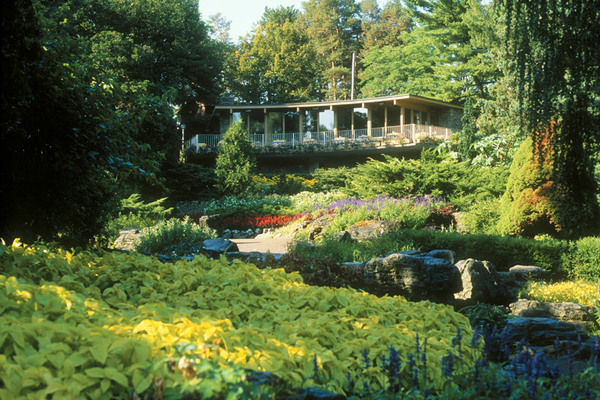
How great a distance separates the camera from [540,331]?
491 cm

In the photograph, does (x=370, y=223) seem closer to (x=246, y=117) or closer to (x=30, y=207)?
(x=30, y=207)

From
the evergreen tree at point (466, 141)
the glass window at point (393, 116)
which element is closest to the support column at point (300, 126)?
the glass window at point (393, 116)

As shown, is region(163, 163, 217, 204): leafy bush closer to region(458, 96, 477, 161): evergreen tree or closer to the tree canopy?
region(458, 96, 477, 161): evergreen tree

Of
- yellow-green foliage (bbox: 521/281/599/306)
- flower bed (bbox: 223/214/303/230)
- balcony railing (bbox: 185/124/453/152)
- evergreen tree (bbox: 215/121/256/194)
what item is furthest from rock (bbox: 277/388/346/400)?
balcony railing (bbox: 185/124/453/152)

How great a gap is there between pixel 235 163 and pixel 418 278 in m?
17.3

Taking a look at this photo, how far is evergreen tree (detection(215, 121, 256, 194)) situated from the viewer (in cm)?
2252

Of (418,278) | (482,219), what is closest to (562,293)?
(418,278)

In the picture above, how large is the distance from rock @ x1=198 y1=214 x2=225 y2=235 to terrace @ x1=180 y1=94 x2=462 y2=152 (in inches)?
494

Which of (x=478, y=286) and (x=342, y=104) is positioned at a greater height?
(x=342, y=104)

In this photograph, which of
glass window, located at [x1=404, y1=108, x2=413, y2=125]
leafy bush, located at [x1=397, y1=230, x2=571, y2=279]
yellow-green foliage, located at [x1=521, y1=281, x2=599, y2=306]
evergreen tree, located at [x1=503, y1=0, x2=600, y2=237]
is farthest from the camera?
glass window, located at [x1=404, y1=108, x2=413, y2=125]

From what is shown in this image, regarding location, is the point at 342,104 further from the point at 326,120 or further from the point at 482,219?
the point at 482,219

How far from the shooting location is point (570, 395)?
2646 millimetres

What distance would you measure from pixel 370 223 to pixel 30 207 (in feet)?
30.6

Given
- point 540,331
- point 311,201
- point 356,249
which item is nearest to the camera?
point 540,331
